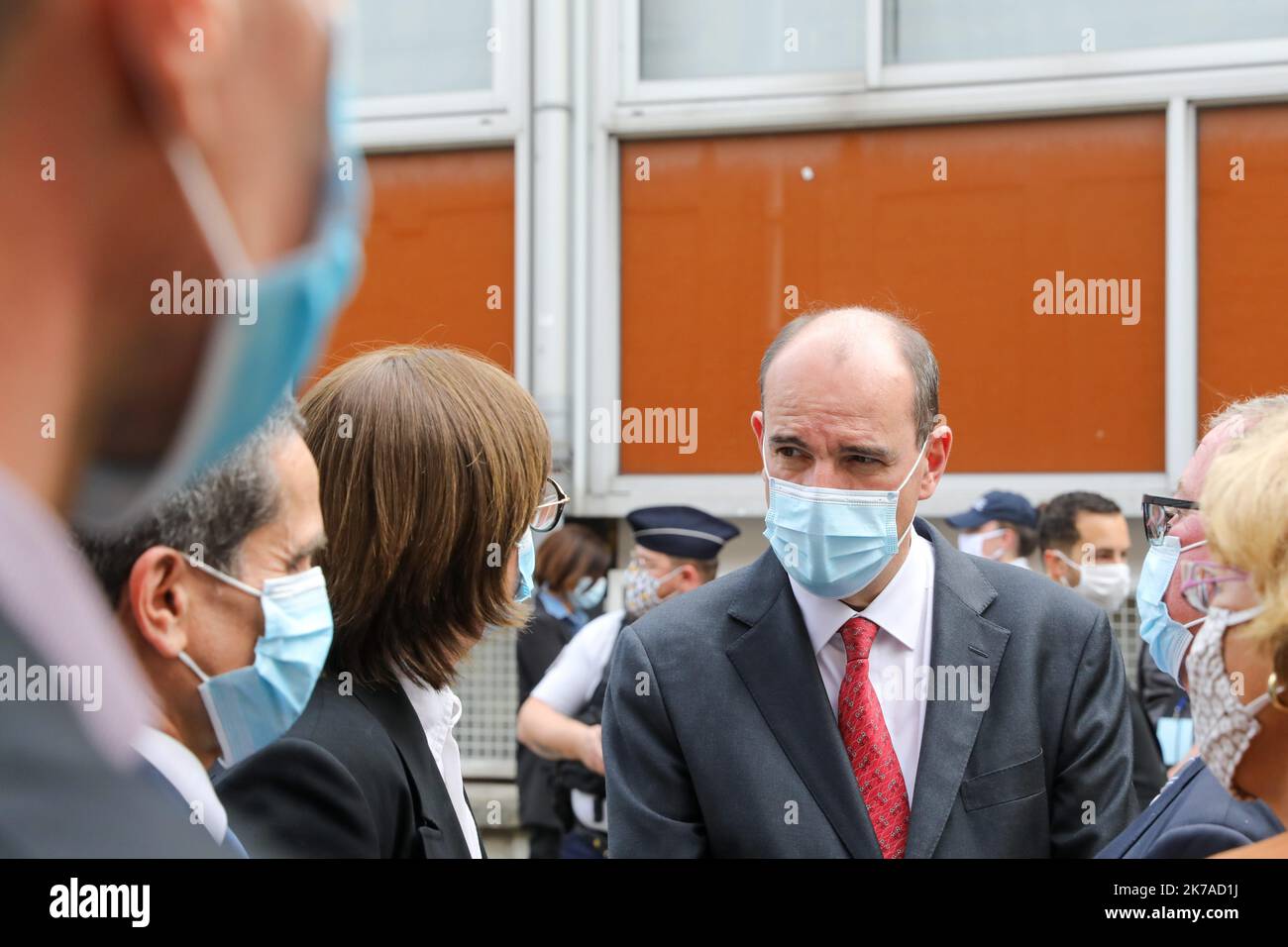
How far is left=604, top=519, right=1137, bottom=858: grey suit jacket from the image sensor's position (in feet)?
5.21

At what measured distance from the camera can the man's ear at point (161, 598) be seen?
119 cm

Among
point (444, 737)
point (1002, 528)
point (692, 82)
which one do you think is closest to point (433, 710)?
point (444, 737)

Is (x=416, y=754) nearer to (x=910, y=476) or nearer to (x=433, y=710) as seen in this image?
(x=433, y=710)

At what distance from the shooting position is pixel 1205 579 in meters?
1.38

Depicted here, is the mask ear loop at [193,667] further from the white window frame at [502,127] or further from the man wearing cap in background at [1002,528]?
the white window frame at [502,127]

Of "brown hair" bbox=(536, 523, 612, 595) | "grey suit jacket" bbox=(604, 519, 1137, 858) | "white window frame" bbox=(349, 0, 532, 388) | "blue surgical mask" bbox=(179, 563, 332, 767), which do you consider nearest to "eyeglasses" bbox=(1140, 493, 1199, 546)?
"grey suit jacket" bbox=(604, 519, 1137, 858)

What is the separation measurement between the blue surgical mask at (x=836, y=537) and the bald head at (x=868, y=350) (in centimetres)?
13

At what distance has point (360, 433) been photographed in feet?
5.21

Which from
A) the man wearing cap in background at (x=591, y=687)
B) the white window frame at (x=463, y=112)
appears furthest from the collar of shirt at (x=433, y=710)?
the white window frame at (x=463, y=112)

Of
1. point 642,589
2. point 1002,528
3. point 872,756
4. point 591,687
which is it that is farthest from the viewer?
point 1002,528

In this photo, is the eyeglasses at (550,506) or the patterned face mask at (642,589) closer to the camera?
the eyeglasses at (550,506)

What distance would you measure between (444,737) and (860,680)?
60 cm

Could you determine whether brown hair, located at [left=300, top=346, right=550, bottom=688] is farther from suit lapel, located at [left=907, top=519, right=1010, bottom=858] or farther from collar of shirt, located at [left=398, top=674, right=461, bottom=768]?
suit lapel, located at [left=907, top=519, right=1010, bottom=858]
